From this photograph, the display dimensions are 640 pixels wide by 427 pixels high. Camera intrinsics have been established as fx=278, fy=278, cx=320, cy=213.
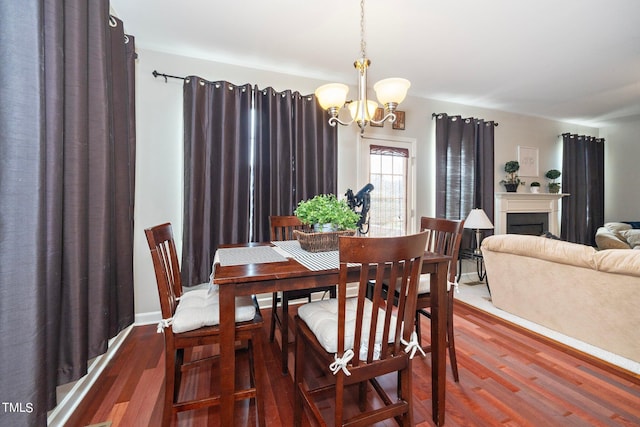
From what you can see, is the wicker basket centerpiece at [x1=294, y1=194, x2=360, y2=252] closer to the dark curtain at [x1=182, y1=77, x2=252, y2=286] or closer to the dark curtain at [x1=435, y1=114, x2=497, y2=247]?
the dark curtain at [x1=182, y1=77, x2=252, y2=286]

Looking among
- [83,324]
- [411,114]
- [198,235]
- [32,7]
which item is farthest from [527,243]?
[32,7]

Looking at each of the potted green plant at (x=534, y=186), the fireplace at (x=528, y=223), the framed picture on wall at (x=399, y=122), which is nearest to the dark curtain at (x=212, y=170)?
the framed picture on wall at (x=399, y=122)

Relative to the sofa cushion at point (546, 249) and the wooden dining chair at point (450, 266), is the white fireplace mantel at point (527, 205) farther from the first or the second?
the wooden dining chair at point (450, 266)

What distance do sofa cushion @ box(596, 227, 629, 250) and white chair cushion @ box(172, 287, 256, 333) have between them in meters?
4.79

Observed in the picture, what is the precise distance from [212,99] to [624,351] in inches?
155

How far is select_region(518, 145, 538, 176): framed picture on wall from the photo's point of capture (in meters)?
4.61

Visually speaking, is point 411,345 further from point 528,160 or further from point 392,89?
point 528,160

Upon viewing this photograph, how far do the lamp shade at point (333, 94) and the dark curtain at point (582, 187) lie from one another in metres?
5.09

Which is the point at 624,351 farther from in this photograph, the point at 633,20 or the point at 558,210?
the point at 558,210

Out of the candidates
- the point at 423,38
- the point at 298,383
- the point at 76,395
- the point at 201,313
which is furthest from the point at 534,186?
the point at 76,395

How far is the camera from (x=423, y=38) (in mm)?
2539

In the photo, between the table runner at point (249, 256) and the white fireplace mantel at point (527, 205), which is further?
the white fireplace mantel at point (527, 205)

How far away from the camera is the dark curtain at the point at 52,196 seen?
989 millimetres

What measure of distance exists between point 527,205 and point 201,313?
200 inches
